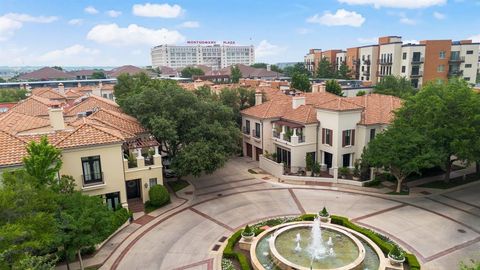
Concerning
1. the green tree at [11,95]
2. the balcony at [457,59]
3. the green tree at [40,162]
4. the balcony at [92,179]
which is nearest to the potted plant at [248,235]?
the balcony at [92,179]

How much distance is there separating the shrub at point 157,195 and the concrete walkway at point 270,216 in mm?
856

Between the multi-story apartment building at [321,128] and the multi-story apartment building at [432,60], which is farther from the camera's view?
the multi-story apartment building at [432,60]

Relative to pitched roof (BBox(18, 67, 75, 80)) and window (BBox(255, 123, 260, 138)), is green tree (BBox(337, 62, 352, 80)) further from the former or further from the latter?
pitched roof (BBox(18, 67, 75, 80))

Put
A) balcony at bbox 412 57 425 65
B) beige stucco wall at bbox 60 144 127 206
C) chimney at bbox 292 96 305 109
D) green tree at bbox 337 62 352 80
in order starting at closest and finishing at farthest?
beige stucco wall at bbox 60 144 127 206 → chimney at bbox 292 96 305 109 → balcony at bbox 412 57 425 65 → green tree at bbox 337 62 352 80

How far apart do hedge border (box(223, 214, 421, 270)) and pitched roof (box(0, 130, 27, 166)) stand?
14.2 meters

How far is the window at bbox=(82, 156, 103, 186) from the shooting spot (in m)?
24.2

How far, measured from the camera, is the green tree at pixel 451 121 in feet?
89.2

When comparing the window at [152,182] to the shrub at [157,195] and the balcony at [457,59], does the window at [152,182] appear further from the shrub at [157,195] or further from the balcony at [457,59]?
the balcony at [457,59]

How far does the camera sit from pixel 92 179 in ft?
80.6

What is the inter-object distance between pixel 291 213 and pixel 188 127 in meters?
12.2

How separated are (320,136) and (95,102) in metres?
28.0

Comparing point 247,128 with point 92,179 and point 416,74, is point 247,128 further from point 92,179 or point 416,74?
point 416,74

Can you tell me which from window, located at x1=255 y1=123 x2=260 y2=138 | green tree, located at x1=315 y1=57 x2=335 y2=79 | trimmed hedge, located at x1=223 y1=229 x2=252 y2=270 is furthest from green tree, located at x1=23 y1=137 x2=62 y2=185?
green tree, located at x1=315 y1=57 x2=335 y2=79

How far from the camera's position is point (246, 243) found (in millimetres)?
21016
